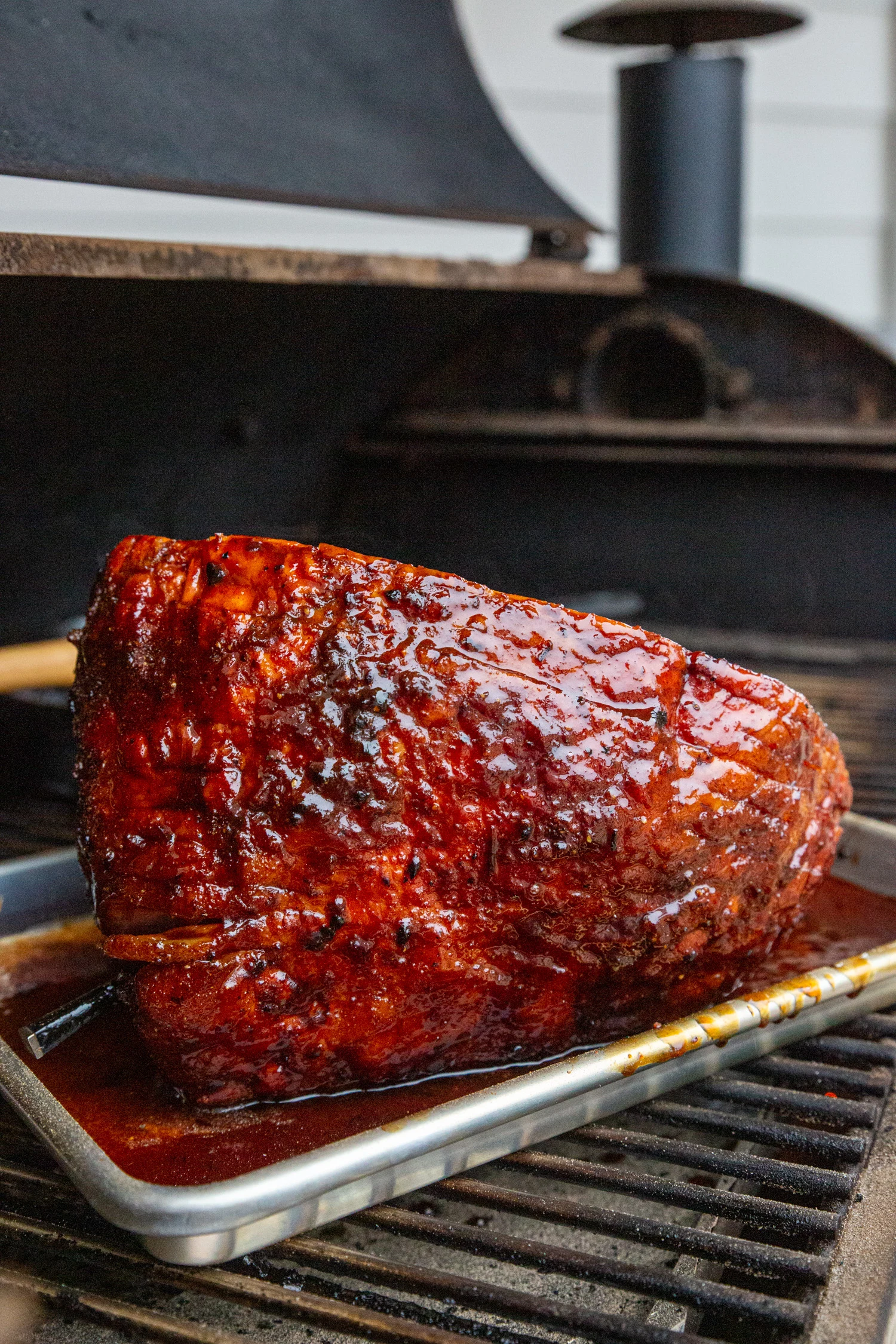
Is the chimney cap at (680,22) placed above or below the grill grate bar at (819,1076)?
above

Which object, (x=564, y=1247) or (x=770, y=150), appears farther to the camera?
(x=770, y=150)

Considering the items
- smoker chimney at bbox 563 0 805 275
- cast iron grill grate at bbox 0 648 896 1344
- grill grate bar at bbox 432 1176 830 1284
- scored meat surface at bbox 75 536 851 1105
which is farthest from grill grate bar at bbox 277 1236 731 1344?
smoker chimney at bbox 563 0 805 275

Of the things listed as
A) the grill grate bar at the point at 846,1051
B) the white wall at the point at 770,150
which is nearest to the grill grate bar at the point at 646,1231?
the grill grate bar at the point at 846,1051

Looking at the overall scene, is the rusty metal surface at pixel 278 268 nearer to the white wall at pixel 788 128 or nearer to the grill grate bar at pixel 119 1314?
the grill grate bar at pixel 119 1314

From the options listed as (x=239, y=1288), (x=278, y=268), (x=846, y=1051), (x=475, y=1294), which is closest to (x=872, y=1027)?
(x=846, y=1051)

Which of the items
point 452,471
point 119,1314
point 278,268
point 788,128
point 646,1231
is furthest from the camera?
point 788,128

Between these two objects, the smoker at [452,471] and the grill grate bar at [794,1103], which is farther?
the grill grate bar at [794,1103]

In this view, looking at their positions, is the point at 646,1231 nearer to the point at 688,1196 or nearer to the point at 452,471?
the point at 688,1196
